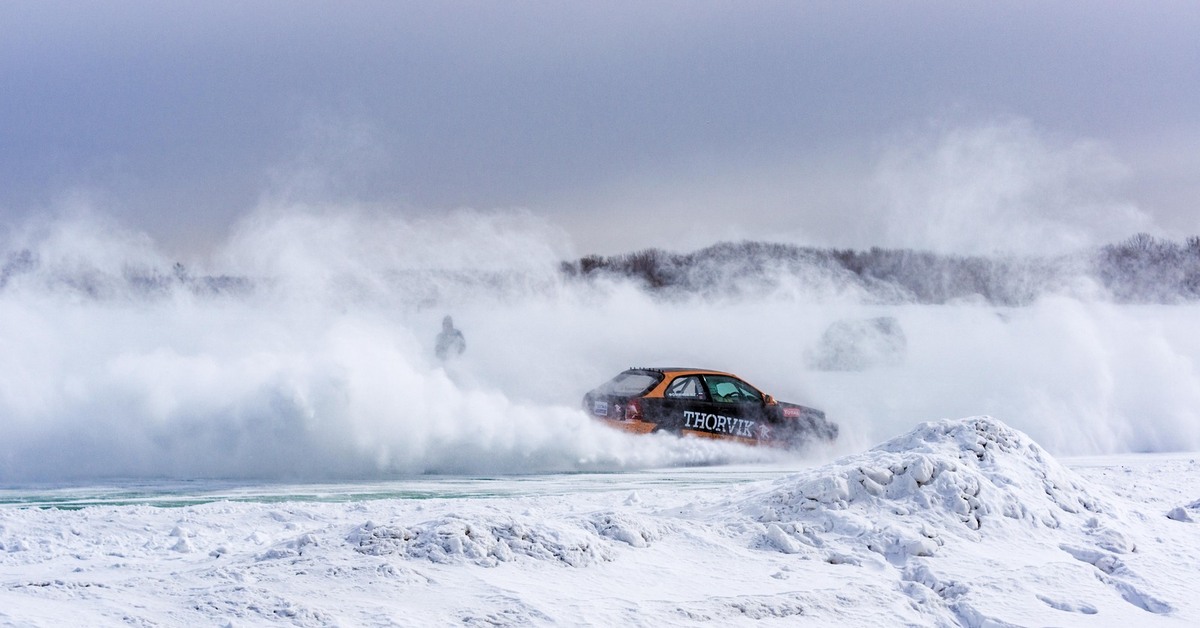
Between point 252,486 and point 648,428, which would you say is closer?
point 252,486

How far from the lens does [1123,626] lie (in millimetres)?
6242

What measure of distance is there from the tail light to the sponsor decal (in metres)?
0.72

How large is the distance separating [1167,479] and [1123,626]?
6.61 m

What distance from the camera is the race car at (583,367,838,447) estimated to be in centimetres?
1369

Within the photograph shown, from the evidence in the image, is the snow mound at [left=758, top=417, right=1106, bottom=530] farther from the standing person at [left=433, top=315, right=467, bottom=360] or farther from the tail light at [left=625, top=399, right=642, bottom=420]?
the standing person at [left=433, top=315, right=467, bottom=360]

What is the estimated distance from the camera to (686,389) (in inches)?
554

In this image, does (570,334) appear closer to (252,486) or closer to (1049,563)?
(252,486)

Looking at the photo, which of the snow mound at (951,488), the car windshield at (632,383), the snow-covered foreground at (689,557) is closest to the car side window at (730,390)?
the car windshield at (632,383)

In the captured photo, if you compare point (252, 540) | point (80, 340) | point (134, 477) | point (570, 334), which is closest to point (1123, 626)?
point (252, 540)

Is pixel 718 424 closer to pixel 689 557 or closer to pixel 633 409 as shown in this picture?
pixel 633 409

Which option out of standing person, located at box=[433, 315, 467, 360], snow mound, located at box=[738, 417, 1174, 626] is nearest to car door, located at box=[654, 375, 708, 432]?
snow mound, located at box=[738, 417, 1174, 626]

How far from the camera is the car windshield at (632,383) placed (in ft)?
45.3

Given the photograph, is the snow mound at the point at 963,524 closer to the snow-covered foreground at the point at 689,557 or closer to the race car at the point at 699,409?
the snow-covered foreground at the point at 689,557

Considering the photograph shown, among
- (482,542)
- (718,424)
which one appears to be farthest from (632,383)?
(482,542)
